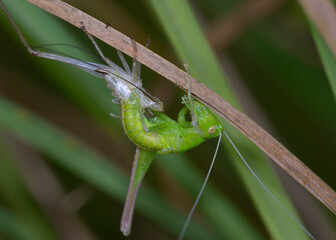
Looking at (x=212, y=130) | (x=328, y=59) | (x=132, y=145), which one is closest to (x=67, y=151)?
(x=132, y=145)

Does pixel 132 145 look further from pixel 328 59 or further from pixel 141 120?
pixel 328 59

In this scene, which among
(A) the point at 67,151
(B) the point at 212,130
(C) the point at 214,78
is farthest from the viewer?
(A) the point at 67,151

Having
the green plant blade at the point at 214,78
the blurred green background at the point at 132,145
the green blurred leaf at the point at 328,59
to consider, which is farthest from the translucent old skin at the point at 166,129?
the green blurred leaf at the point at 328,59

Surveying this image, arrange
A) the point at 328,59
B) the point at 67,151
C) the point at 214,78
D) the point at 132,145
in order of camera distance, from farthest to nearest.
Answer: the point at 132,145 < the point at 67,151 < the point at 214,78 < the point at 328,59

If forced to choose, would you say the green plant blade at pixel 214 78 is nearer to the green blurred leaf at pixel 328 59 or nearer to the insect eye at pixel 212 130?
the insect eye at pixel 212 130

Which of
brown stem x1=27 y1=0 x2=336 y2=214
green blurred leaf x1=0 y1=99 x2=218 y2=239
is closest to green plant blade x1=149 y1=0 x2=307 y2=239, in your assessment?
brown stem x1=27 y1=0 x2=336 y2=214

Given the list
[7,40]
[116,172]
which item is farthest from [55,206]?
[7,40]

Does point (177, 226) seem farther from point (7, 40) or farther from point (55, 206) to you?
point (7, 40)
